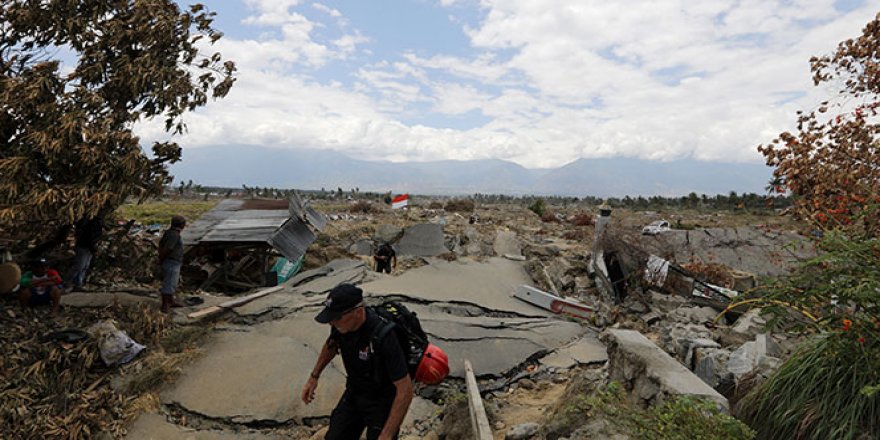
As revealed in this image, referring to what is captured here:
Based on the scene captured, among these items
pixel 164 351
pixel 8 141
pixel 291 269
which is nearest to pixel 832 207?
pixel 164 351

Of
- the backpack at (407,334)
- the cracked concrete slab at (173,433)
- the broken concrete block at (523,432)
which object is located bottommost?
the cracked concrete slab at (173,433)

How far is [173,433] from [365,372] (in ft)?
9.12

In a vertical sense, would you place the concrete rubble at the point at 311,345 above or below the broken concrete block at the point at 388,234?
below

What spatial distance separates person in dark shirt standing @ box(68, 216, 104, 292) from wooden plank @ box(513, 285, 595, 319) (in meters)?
7.43

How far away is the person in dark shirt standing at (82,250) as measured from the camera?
6.90m

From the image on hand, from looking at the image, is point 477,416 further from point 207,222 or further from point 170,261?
point 207,222

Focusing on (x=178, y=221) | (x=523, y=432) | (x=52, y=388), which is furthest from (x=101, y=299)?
(x=523, y=432)

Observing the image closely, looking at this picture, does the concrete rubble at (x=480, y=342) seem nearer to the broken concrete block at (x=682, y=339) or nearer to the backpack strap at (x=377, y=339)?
the broken concrete block at (x=682, y=339)

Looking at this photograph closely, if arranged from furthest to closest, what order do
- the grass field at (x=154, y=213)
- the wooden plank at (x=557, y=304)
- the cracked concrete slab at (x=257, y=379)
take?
the grass field at (x=154, y=213), the wooden plank at (x=557, y=304), the cracked concrete slab at (x=257, y=379)

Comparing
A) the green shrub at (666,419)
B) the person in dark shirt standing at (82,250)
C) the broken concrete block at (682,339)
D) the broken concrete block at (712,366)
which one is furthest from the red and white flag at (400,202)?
the green shrub at (666,419)

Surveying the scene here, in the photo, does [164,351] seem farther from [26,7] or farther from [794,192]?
[794,192]

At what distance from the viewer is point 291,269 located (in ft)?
35.5

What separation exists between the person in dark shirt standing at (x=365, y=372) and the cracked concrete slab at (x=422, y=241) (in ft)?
37.1

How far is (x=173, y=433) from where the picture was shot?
14.4 ft
